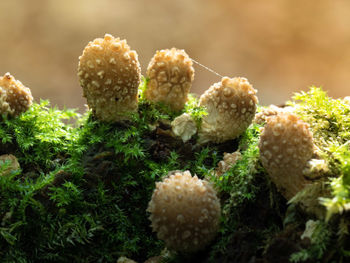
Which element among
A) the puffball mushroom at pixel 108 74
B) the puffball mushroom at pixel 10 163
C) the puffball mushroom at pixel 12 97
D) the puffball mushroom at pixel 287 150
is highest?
the puffball mushroom at pixel 108 74

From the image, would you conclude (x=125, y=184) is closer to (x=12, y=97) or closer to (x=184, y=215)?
(x=184, y=215)

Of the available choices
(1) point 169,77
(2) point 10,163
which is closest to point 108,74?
(1) point 169,77

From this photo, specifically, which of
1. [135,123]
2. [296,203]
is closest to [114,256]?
[135,123]

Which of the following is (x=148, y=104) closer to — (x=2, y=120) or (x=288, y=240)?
(x=2, y=120)

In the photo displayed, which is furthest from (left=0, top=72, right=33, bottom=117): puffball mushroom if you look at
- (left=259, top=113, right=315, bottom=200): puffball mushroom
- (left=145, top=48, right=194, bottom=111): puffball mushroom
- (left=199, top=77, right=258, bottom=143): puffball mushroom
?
(left=259, top=113, right=315, bottom=200): puffball mushroom

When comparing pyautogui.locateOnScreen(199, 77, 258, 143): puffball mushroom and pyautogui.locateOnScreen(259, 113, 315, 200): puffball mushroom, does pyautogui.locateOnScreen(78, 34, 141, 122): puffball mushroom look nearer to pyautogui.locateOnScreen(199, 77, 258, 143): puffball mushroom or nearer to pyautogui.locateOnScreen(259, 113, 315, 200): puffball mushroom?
pyautogui.locateOnScreen(199, 77, 258, 143): puffball mushroom

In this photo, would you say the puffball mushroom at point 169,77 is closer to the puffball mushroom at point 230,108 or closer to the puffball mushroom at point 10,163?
the puffball mushroom at point 230,108

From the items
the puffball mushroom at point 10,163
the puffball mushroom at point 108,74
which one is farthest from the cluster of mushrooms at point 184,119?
the puffball mushroom at point 10,163
